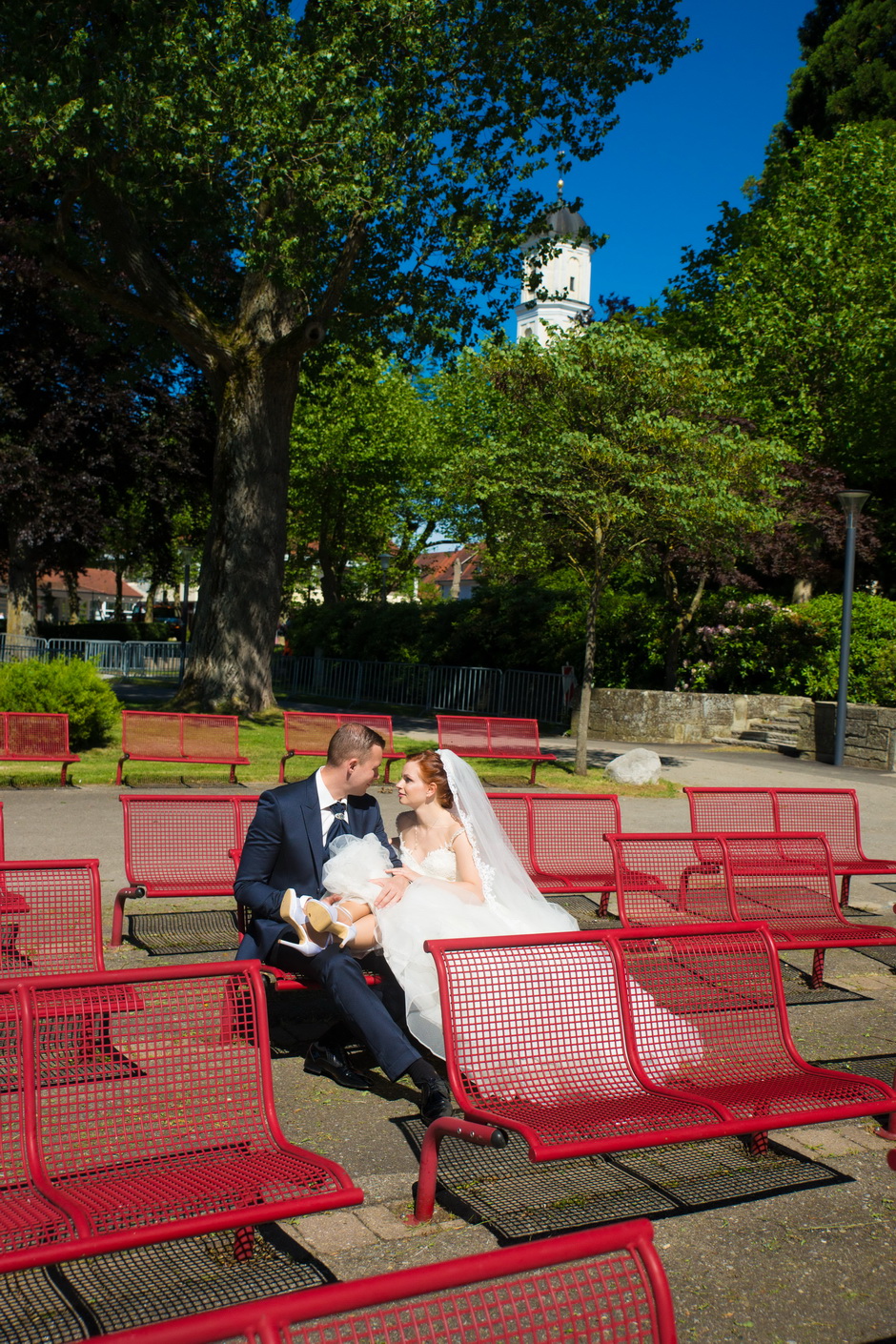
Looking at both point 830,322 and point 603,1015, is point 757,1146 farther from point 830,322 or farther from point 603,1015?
point 830,322

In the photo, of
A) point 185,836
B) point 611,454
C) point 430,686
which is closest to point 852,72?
point 430,686

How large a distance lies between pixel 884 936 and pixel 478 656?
2084cm

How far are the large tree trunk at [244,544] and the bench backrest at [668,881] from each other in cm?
1223

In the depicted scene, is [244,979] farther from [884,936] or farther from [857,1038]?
[884,936]

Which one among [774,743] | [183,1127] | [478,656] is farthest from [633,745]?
[183,1127]

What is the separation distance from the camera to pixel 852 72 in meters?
35.6

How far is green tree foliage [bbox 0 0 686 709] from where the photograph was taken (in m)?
14.6

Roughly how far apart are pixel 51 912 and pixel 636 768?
11.1 meters

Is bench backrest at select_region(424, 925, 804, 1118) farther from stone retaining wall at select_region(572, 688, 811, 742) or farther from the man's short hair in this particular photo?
stone retaining wall at select_region(572, 688, 811, 742)

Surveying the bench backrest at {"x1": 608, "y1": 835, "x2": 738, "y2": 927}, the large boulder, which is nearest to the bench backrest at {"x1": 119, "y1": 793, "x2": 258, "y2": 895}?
the bench backrest at {"x1": 608, "y1": 835, "x2": 738, "y2": 927}

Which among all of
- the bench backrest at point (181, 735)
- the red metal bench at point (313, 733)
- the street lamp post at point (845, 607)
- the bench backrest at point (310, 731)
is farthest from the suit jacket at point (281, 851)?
the street lamp post at point (845, 607)

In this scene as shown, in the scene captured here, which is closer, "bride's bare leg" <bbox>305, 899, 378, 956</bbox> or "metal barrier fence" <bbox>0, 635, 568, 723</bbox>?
"bride's bare leg" <bbox>305, 899, 378, 956</bbox>

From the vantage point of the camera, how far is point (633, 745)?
20984 millimetres

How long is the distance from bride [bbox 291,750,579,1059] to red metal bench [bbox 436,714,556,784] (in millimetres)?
9439
